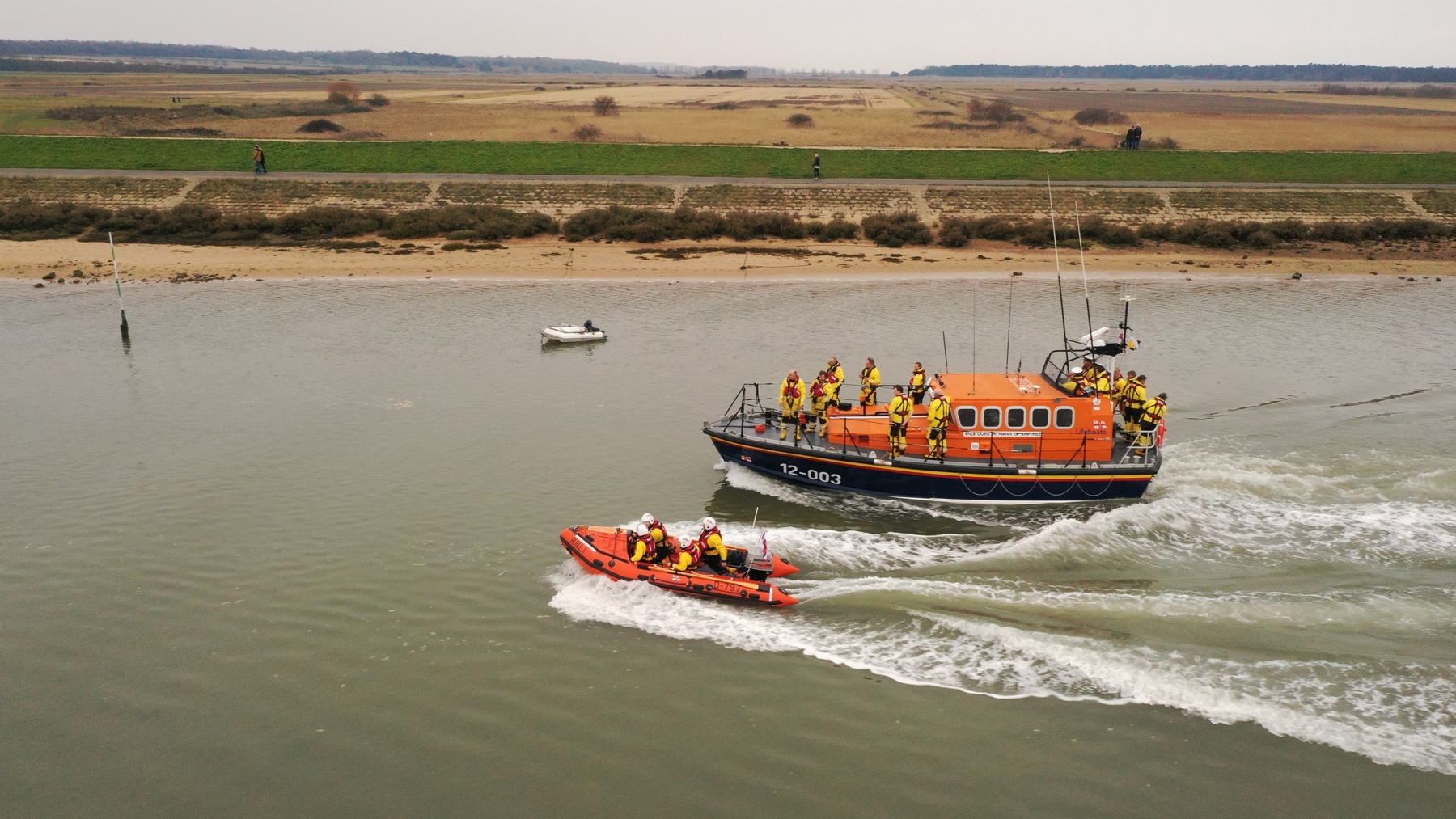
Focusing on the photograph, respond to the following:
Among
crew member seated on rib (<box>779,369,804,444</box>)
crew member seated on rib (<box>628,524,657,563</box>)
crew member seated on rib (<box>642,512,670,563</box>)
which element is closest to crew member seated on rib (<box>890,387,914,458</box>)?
crew member seated on rib (<box>779,369,804,444</box>)

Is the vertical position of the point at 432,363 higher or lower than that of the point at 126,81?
lower

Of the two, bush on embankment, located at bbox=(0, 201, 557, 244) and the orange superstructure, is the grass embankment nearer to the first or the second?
bush on embankment, located at bbox=(0, 201, 557, 244)

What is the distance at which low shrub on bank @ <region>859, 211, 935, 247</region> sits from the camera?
42406mm

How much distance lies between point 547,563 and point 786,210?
3222 cm

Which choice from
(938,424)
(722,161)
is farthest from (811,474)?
(722,161)

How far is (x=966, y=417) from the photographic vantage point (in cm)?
1886

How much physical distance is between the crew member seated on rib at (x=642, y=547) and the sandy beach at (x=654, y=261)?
77.2ft

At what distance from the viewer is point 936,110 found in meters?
94.8

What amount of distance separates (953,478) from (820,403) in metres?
3.10

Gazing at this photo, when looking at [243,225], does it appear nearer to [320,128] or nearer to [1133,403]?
[320,128]

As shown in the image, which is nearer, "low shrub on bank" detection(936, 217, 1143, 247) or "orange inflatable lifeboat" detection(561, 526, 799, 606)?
"orange inflatable lifeboat" detection(561, 526, 799, 606)

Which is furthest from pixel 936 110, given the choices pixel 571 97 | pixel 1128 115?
pixel 571 97

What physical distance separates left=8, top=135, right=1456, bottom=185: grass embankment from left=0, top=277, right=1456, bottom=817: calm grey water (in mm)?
26809

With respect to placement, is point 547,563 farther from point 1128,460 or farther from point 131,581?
point 1128,460
